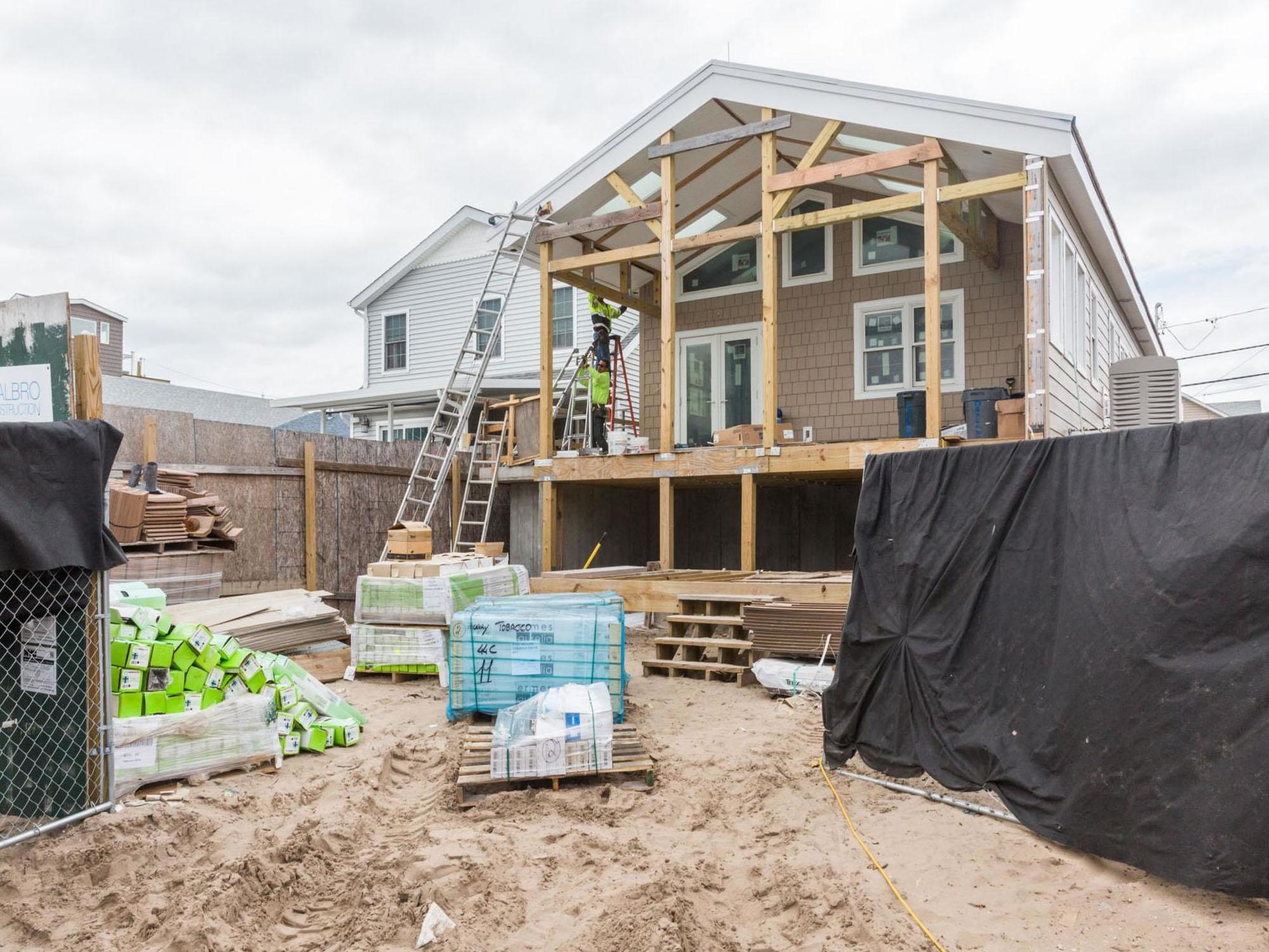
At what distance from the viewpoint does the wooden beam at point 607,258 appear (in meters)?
11.6

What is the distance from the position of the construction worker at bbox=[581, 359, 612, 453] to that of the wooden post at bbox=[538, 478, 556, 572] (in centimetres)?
107

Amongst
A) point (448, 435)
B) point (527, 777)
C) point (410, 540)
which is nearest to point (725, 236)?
point (410, 540)

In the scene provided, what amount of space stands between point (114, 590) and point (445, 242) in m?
15.4

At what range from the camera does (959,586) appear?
206 inches

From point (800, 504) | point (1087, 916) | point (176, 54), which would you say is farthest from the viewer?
point (800, 504)

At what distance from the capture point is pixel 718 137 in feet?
36.5

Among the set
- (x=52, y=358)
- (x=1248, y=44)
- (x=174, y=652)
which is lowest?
Answer: (x=174, y=652)

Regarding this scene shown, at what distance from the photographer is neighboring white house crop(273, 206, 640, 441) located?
1983 centimetres

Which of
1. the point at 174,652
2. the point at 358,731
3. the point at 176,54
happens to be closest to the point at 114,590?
the point at 174,652

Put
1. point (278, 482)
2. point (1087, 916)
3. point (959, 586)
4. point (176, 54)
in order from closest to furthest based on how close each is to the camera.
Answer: point (1087, 916)
point (959, 586)
point (278, 482)
point (176, 54)

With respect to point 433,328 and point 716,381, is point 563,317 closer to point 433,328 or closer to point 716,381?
point 433,328

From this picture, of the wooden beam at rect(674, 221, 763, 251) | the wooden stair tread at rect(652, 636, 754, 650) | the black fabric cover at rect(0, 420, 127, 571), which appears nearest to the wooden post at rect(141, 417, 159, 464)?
the black fabric cover at rect(0, 420, 127, 571)

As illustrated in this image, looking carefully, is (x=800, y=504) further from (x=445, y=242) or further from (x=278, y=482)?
(x=445, y=242)

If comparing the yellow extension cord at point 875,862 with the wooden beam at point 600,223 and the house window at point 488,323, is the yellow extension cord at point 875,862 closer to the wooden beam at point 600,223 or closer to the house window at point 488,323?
the wooden beam at point 600,223
